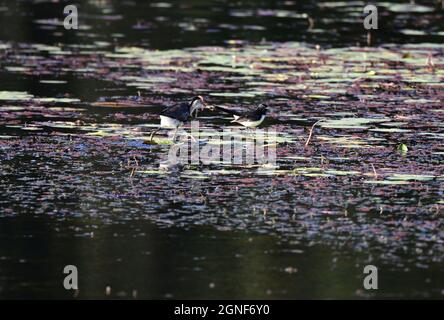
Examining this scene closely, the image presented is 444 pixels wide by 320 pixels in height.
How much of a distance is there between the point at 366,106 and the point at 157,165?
12.5 ft

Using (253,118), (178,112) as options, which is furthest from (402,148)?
(178,112)

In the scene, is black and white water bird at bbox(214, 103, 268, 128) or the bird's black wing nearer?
the bird's black wing

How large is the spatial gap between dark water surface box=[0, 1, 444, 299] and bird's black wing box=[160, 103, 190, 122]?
26 cm

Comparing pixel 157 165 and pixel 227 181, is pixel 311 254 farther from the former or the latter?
pixel 157 165

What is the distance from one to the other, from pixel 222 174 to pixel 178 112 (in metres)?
1.87

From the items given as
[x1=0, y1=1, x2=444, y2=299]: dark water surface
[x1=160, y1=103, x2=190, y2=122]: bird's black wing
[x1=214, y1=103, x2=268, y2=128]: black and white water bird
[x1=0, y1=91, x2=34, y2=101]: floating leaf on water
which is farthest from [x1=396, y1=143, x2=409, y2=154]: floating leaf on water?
[x1=0, y1=91, x2=34, y2=101]: floating leaf on water

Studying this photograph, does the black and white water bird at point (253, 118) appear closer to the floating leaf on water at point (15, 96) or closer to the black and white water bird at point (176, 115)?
the black and white water bird at point (176, 115)

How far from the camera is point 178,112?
1205cm

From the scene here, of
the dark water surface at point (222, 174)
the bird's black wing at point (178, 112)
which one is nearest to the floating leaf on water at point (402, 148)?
the dark water surface at point (222, 174)

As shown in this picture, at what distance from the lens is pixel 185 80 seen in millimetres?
15508

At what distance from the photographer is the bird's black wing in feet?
39.4

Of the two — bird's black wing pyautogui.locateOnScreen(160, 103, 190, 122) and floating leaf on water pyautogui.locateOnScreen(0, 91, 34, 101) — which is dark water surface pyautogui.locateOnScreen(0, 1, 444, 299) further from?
bird's black wing pyautogui.locateOnScreen(160, 103, 190, 122)

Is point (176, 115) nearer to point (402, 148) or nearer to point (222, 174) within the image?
point (222, 174)
